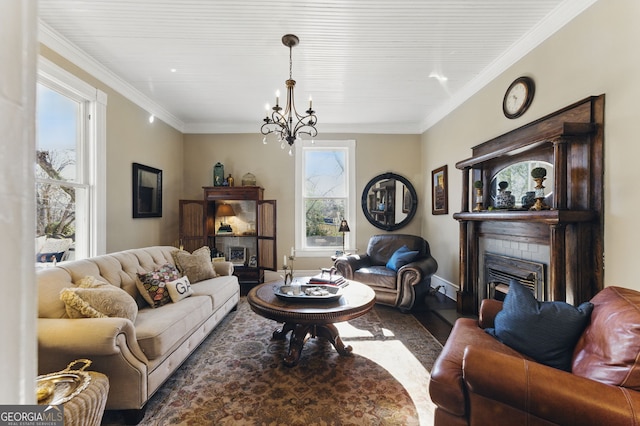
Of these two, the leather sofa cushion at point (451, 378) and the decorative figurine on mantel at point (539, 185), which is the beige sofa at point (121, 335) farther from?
the decorative figurine on mantel at point (539, 185)

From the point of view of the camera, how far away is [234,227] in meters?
4.80

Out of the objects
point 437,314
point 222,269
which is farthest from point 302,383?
point 437,314

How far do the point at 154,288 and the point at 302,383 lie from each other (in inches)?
58.5

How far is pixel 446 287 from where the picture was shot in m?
4.16

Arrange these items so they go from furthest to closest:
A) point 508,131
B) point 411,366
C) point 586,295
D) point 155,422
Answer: point 508,131
point 411,366
point 586,295
point 155,422

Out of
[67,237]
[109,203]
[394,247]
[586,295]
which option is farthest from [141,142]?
[586,295]

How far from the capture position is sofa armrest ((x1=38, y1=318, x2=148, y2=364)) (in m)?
1.59

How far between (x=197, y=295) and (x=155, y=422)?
1120mm

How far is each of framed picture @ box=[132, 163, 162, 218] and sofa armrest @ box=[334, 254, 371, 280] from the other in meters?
2.67

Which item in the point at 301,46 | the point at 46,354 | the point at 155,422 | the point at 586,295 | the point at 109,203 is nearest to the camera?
the point at 46,354

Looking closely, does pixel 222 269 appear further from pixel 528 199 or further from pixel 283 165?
pixel 528 199

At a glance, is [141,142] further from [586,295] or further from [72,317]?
[586,295]

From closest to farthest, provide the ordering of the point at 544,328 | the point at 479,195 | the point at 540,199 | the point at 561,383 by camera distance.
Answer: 1. the point at 561,383
2. the point at 544,328
3. the point at 540,199
4. the point at 479,195

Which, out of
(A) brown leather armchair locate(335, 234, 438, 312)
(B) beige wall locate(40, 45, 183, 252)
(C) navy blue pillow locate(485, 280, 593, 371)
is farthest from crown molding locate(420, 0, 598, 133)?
(B) beige wall locate(40, 45, 183, 252)
